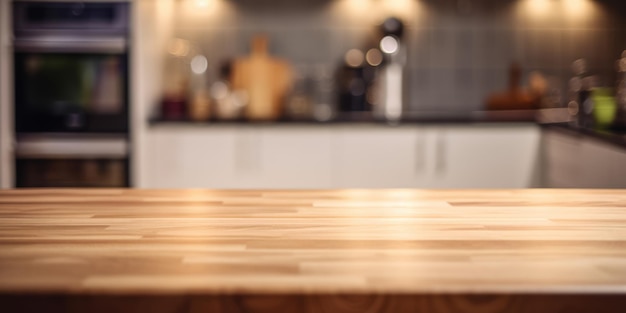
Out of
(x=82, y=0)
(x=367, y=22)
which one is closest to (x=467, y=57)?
(x=367, y=22)

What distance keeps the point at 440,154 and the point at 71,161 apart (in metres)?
1.66

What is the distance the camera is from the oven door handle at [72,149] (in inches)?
131

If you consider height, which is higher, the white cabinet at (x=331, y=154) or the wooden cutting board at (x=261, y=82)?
the wooden cutting board at (x=261, y=82)

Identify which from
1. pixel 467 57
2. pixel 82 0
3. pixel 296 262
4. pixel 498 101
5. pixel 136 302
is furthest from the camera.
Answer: pixel 467 57

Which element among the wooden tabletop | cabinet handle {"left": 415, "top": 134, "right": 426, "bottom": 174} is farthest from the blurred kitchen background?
the wooden tabletop

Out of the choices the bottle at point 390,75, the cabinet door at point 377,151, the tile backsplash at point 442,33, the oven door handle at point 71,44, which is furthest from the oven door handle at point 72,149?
the bottle at point 390,75

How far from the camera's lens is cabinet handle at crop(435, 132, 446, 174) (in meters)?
3.37

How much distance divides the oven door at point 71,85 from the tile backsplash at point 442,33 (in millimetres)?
692

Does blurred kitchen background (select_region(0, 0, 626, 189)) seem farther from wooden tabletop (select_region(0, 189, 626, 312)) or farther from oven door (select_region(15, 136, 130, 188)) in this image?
wooden tabletop (select_region(0, 189, 626, 312))

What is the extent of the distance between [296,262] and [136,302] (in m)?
0.18

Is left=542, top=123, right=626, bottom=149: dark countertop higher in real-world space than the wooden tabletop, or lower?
higher

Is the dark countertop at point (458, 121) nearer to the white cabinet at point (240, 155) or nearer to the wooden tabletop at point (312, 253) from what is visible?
the white cabinet at point (240, 155)

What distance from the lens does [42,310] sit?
70 centimetres

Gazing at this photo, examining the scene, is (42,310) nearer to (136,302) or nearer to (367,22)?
(136,302)
